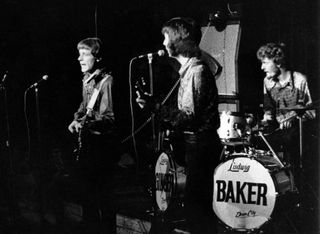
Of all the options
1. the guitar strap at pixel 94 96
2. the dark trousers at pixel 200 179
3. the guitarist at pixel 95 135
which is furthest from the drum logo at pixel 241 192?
the guitar strap at pixel 94 96

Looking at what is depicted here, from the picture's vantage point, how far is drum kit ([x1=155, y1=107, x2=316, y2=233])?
3328 millimetres

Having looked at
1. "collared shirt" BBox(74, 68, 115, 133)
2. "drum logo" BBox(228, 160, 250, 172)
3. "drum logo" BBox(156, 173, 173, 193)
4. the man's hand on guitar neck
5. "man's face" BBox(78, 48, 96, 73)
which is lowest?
"drum logo" BBox(156, 173, 173, 193)

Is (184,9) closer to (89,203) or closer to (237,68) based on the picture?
(237,68)

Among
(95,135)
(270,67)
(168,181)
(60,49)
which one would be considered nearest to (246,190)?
(168,181)

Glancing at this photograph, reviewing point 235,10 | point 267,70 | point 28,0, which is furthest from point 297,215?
point 28,0

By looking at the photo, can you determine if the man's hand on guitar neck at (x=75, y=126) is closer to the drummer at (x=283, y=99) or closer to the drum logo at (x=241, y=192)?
the drum logo at (x=241, y=192)

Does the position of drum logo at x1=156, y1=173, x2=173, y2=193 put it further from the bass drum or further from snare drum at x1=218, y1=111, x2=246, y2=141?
snare drum at x1=218, y1=111, x2=246, y2=141

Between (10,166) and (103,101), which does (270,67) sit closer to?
(103,101)

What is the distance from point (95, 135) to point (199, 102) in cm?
115

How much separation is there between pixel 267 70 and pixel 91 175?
1801 mm

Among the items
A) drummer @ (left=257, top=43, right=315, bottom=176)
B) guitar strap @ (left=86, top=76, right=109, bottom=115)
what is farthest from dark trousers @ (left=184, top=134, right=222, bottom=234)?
guitar strap @ (left=86, top=76, right=109, bottom=115)

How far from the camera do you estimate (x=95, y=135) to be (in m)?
3.85

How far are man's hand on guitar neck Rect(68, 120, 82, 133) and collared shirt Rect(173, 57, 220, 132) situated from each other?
1133 millimetres

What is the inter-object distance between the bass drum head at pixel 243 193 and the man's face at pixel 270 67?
2.20ft
